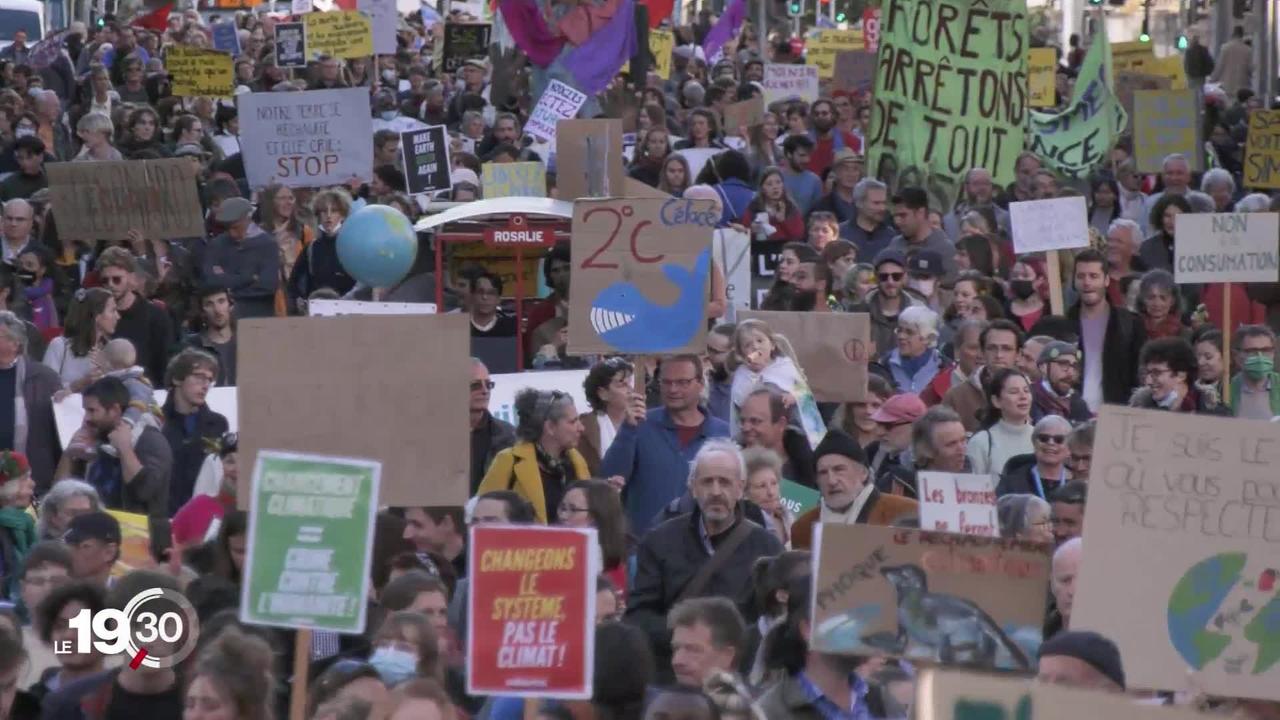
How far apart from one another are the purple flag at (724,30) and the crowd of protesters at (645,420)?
36.8 ft

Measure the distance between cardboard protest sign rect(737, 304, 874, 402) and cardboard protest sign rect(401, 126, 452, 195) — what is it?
229 inches

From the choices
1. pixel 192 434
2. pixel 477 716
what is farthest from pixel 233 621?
pixel 192 434

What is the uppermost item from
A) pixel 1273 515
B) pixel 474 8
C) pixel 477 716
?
pixel 474 8

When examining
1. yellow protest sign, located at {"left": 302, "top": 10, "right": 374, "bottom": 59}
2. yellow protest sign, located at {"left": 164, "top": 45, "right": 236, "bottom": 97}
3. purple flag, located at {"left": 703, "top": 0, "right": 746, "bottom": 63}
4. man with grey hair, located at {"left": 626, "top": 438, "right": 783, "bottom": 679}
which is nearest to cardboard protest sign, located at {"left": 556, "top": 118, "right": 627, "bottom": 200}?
man with grey hair, located at {"left": 626, "top": 438, "right": 783, "bottom": 679}

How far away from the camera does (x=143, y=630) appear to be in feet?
20.4

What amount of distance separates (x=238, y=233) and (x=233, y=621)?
7.62 m

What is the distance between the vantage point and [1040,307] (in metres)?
12.6

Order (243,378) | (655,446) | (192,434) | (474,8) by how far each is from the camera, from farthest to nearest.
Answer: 1. (474,8)
2. (192,434)
3. (655,446)
4. (243,378)

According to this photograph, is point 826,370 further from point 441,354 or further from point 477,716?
point 477,716

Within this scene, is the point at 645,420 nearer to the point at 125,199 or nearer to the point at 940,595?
the point at 940,595

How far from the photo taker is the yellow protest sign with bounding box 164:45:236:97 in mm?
21312

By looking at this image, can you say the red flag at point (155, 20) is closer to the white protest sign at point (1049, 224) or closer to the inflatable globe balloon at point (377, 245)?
the inflatable globe balloon at point (377, 245)

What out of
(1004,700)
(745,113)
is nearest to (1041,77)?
(745,113)

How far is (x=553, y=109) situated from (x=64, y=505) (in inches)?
409
